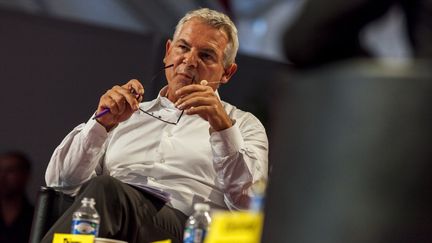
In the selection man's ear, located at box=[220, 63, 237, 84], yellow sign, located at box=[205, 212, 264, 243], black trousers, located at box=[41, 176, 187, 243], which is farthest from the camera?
man's ear, located at box=[220, 63, 237, 84]

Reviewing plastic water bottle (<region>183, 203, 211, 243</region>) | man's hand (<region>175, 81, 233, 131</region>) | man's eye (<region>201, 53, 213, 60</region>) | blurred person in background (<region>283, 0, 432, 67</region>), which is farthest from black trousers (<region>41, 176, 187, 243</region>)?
blurred person in background (<region>283, 0, 432, 67</region>)

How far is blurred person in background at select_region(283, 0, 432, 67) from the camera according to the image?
2.37ft

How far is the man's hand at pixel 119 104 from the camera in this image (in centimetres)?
234

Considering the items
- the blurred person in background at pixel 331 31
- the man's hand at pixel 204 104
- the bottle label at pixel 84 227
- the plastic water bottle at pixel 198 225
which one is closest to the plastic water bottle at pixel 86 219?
the bottle label at pixel 84 227

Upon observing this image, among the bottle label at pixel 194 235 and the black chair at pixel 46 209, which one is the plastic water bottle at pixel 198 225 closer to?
the bottle label at pixel 194 235

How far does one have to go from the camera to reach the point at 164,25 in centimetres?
424

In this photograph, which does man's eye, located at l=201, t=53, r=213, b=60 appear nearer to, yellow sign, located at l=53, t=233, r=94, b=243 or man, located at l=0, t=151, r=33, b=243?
yellow sign, located at l=53, t=233, r=94, b=243

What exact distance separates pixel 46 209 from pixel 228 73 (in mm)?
657

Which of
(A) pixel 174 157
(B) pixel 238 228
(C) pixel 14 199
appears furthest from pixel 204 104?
(C) pixel 14 199

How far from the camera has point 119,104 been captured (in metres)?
2.34

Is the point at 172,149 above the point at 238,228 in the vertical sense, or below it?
above

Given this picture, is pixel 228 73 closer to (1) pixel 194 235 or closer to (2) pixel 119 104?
(2) pixel 119 104

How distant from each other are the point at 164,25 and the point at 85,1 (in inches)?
20.1

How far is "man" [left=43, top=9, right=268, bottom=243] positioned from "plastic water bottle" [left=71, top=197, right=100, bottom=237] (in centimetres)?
3
